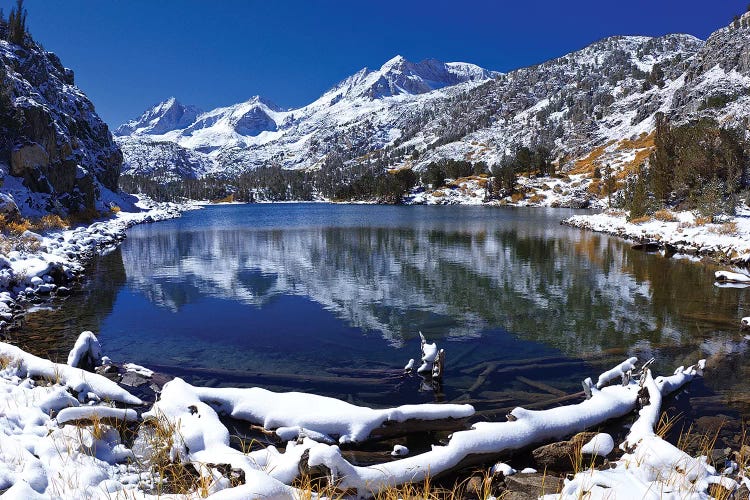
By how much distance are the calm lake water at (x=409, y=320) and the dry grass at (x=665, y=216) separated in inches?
558

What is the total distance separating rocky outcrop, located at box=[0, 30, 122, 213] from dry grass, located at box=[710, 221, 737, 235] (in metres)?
62.7

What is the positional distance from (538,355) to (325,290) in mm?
13475

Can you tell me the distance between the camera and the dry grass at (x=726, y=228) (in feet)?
121

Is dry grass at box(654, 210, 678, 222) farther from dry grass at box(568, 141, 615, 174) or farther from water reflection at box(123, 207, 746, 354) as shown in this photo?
dry grass at box(568, 141, 615, 174)

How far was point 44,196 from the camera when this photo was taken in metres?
48.1

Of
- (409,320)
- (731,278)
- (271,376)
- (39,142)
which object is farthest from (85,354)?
(39,142)

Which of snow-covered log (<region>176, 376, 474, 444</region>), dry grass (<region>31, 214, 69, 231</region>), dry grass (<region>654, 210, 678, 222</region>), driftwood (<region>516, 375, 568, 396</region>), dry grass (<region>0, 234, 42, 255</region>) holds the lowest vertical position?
driftwood (<region>516, 375, 568, 396</region>)

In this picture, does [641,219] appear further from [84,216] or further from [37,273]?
[84,216]

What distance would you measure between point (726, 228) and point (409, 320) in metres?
33.0

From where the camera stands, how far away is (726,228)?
3747 centimetres

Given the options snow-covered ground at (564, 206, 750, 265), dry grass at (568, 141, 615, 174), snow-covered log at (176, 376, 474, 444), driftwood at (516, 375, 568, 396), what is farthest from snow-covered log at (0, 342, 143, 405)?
dry grass at (568, 141, 615, 174)

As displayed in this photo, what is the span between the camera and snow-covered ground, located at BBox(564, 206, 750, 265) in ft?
111

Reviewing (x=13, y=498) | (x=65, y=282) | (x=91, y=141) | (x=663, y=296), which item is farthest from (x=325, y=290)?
(x=91, y=141)

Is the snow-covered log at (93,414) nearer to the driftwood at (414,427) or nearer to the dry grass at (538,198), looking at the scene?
the driftwood at (414,427)
